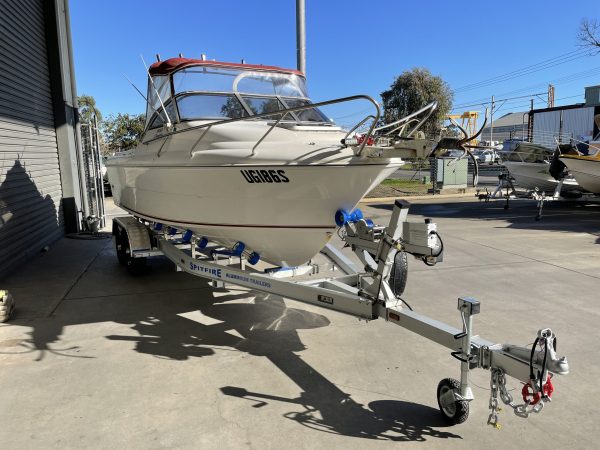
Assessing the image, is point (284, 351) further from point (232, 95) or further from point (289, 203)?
point (232, 95)

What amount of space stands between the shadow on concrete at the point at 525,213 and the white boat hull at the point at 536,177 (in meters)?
0.60

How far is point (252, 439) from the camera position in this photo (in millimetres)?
2688

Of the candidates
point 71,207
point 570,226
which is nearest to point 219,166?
point 71,207

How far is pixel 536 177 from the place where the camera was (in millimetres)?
14289

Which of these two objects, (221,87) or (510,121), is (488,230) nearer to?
(221,87)

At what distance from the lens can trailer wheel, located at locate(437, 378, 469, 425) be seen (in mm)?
2746

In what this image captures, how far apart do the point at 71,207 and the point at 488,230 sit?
9180 mm

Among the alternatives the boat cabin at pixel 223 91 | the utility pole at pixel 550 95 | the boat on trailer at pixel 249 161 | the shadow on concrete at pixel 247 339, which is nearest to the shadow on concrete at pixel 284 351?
the shadow on concrete at pixel 247 339

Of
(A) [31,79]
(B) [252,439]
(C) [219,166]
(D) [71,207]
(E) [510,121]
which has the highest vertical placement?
(E) [510,121]

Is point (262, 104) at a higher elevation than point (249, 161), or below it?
higher

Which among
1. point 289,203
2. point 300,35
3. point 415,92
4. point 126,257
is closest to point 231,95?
point 289,203

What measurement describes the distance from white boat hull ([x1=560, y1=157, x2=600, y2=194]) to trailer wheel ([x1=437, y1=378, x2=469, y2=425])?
1133 cm

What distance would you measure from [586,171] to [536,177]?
236cm

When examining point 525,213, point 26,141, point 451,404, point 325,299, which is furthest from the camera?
point 525,213
